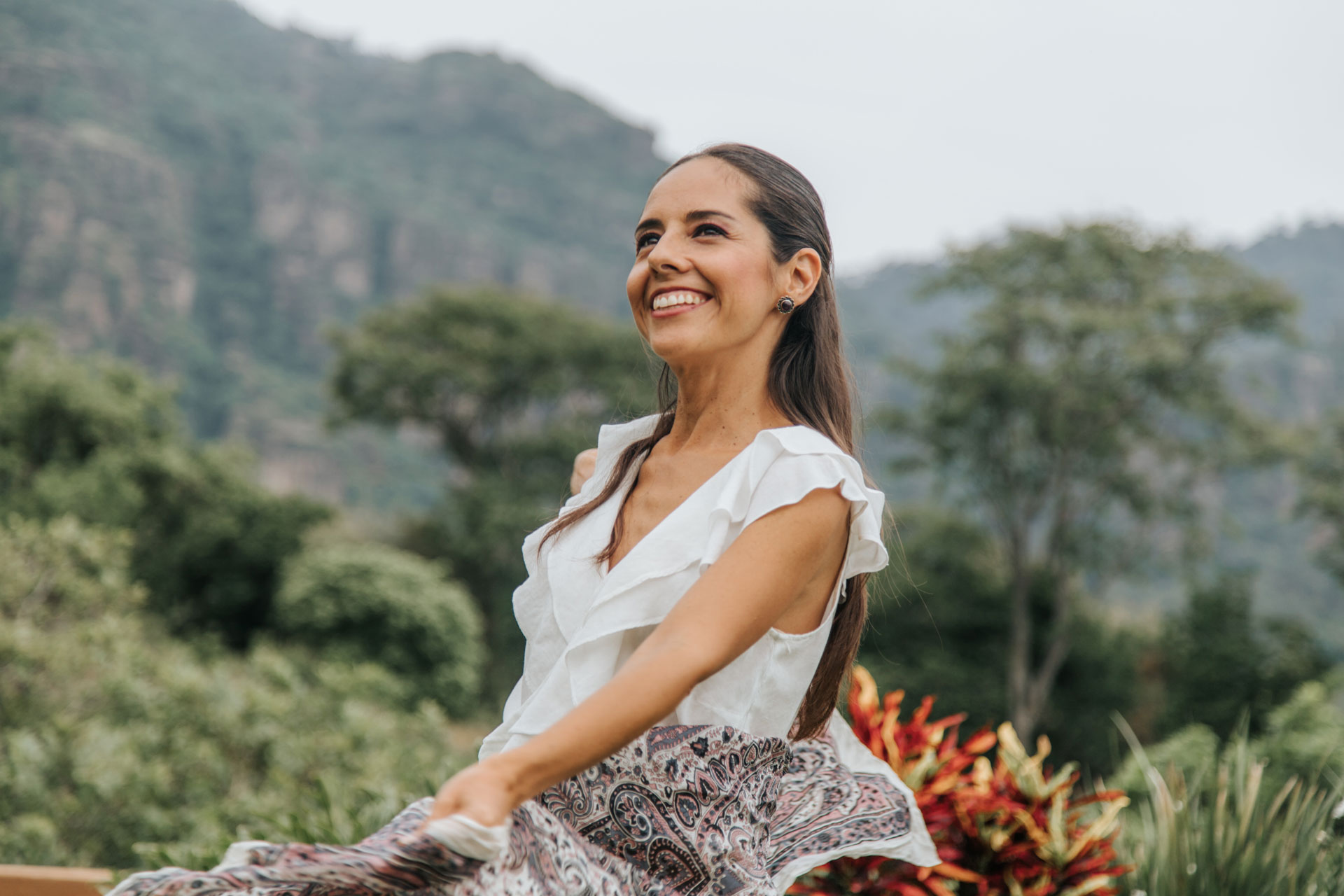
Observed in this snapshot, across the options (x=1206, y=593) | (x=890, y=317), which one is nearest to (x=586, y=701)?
(x=1206, y=593)

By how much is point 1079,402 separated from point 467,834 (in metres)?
20.8

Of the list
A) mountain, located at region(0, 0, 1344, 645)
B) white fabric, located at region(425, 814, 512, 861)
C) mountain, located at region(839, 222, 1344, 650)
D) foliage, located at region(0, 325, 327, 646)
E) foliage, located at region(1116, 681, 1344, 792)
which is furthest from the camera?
mountain, located at region(0, 0, 1344, 645)

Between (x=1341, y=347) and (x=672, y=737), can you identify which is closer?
(x=672, y=737)

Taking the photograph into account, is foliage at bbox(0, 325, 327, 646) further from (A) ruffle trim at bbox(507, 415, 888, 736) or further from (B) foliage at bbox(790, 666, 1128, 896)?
(A) ruffle trim at bbox(507, 415, 888, 736)

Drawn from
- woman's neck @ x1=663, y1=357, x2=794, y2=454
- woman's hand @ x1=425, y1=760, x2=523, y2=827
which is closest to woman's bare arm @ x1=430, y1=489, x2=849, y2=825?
woman's hand @ x1=425, y1=760, x2=523, y2=827

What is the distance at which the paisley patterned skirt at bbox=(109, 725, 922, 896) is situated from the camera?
3.50ft

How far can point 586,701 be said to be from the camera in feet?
3.68

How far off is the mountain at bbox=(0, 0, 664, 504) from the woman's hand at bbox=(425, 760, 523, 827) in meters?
37.7

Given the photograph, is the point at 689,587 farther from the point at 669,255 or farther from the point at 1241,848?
the point at 1241,848

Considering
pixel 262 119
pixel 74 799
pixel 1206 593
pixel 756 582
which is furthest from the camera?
pixel 262 119

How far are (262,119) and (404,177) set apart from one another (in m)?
10.3

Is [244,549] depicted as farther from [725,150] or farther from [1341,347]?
[1341,347]

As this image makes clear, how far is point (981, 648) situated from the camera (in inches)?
811

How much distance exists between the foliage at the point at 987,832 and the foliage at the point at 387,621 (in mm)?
13208
